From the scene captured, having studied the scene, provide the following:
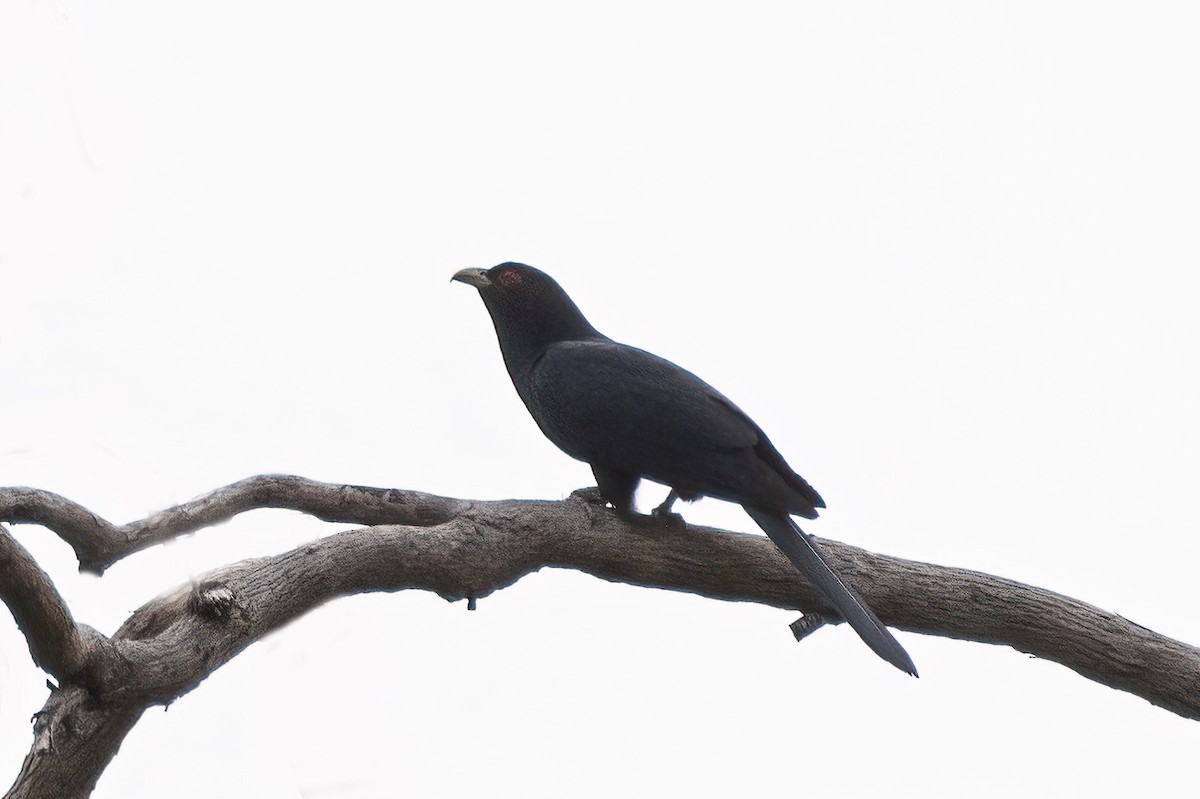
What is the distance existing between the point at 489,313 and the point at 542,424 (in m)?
0.45

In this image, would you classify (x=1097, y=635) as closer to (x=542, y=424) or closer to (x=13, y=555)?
(x=542, y=424)

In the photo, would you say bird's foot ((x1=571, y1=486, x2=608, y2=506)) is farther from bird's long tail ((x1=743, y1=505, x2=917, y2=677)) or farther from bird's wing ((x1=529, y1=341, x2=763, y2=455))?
bird's long tail ((x1=743, y1=505, x2=917, y2=677))

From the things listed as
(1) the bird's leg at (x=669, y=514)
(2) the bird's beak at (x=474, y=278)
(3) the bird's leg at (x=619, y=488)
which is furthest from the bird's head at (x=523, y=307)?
(1) the bird's leg at (x=669, y=514)

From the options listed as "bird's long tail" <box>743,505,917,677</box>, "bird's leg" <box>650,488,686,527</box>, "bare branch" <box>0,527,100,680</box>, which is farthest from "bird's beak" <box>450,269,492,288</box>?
"bare branch" <box>0,527,100,680</box>

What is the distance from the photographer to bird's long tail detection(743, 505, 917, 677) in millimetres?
3031

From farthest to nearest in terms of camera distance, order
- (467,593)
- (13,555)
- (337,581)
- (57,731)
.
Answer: (467,593) < (337,581) < (57,731) < (13,555)

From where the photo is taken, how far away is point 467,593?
10.3ft

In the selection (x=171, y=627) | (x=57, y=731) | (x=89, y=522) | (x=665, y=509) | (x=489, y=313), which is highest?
(x=489, y=313)

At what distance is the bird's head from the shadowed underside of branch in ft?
1.79

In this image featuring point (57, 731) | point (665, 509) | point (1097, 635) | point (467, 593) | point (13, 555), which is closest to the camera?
point (13, 555)

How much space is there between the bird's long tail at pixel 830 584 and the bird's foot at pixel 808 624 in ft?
0.81

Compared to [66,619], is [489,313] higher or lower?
higher

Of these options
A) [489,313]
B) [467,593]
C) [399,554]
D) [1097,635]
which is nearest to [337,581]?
[399,554]

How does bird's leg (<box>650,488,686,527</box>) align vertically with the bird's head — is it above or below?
below
